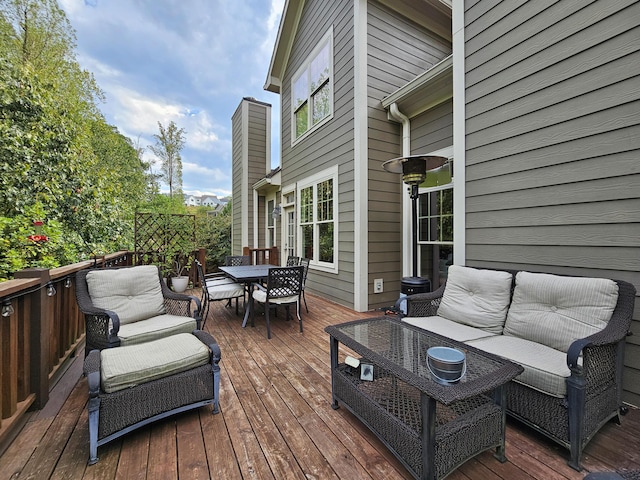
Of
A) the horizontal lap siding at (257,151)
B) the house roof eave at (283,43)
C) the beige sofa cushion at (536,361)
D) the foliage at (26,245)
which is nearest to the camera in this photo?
the beige sofa cushion at (536,361)

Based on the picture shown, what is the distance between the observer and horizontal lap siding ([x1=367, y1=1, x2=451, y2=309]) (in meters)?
4.43

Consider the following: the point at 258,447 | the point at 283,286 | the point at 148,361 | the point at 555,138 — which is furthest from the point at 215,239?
the point at 555,138

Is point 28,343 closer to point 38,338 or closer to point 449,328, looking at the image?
point 38,338

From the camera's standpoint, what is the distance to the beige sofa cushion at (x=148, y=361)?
157 cm

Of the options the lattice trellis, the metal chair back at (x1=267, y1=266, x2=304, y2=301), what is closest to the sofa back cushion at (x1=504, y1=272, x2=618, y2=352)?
the metal chair back at (x1=267, y1=266, x2=304, y2=301)

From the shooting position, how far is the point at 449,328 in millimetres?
2264

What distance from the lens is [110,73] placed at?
984cm

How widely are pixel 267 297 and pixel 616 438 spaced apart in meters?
3.07

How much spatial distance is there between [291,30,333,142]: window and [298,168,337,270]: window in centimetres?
121

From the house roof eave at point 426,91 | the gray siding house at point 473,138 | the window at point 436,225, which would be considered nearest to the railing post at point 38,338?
the gray siding house at point 473,138

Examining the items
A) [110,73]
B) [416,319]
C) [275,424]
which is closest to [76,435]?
[275,424]

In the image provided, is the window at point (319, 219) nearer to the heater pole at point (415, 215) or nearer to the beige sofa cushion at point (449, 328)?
the heater pole at point (415, 215)

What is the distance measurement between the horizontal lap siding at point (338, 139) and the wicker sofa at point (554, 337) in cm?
235

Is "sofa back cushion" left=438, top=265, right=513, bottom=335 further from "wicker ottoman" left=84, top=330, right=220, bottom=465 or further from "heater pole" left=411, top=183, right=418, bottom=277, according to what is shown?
"wicker ottoman" left=84, top=330, right=220, bottom=465
